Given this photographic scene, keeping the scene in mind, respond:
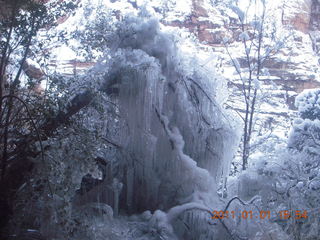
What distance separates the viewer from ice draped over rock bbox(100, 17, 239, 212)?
4297mm

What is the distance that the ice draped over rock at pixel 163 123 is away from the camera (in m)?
4.30

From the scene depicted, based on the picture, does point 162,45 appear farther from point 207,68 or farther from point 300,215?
point 300,215

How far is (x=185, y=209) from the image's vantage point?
4.06 metres

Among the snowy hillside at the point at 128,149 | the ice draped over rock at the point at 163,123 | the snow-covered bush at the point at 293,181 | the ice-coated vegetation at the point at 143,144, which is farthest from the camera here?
the snow-covered bush at the point at 293,181

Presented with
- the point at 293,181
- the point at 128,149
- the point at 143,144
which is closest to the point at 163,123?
the point at 143,144

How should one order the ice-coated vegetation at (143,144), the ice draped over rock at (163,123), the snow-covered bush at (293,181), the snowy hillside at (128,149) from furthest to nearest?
the snow-covered bush at (293,181)
the ice draped over rock at (163,123)
the ice-coated vegetation at (143,144)
the snowy hillside at (128,149)

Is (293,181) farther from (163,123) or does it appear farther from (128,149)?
(128,149)

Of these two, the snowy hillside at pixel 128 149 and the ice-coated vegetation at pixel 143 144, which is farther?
the ice-coated vegetation at pixel 143 144

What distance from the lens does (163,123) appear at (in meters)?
4.36

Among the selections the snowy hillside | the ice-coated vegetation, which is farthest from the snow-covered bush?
the ice-coated vegetation

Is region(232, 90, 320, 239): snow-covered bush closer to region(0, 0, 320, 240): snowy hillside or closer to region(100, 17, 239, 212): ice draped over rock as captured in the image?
region(0, 0, 320, 240): snowy hillside

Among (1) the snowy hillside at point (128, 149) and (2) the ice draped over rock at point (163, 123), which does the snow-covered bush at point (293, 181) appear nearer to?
(1) the snowy hillside at point (128, 149)

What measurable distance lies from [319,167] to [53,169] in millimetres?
3741

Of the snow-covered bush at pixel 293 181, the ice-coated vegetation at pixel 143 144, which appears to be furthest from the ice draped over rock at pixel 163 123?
the snow-covered bush at pixel 293 181
